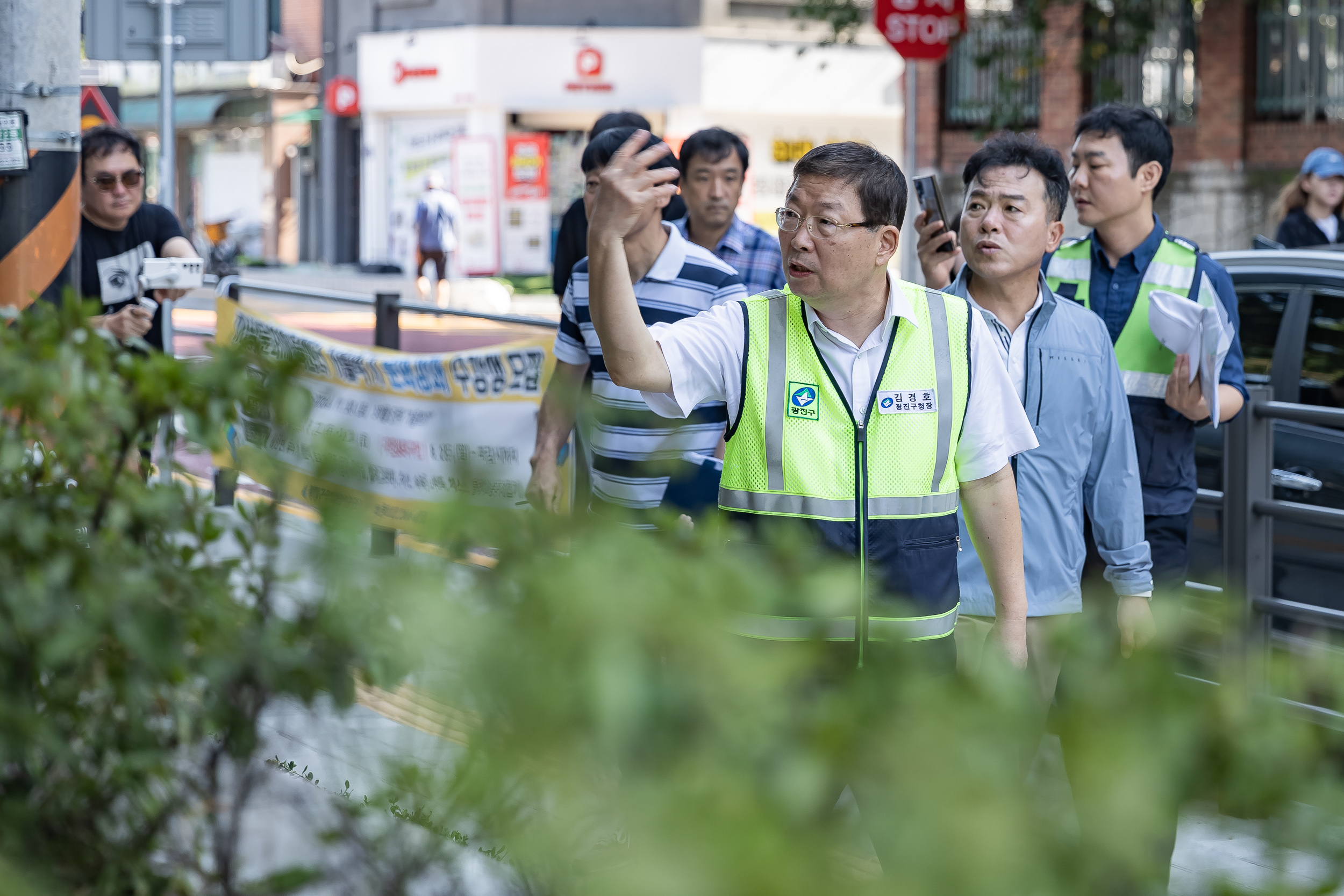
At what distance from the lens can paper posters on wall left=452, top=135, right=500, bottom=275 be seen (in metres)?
28.7

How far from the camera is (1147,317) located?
14.7 ft

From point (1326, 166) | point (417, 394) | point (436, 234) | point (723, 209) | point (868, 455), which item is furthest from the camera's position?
point (436, 234)

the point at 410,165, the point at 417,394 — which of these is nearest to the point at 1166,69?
the point at 417,394

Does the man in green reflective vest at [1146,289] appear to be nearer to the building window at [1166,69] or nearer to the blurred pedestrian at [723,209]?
the blurred pedestrian at [723,209]

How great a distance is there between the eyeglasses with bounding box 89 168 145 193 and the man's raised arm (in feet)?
12.0

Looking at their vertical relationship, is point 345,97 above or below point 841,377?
above

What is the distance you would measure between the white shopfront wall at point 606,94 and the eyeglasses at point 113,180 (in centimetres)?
2244

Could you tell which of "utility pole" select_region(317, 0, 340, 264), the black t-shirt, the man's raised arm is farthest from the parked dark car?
"utility pole" select_region(317, 0, 340, 264)

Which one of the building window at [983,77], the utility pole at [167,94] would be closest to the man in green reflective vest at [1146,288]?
the utility pole at [167,94]

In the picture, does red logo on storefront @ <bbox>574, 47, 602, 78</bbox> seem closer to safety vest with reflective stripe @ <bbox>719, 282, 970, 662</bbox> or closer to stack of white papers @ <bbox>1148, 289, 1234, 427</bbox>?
stack of white papers @ <bbox>1148, 289, 1234, 427</bbox>

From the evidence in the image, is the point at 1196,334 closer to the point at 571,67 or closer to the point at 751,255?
the point at 751,255

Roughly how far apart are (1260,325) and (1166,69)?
15.7m

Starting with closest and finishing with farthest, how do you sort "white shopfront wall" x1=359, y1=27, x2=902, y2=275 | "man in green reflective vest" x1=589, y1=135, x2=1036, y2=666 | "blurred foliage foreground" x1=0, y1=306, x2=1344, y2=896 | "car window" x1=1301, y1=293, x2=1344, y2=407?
"blurred foliage foreground" x1=0, y1=306, x2=1344, y2=896 < "man in green reflective vest" x1=589, y1=135, x2=1036, y2=666 < "car window" x1=1301, y1=293, x2=1344, y2=407 < "white shopfront wall" x1=359, y1=27, x2=902, y2=275

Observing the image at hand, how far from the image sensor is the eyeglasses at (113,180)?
6.13 metres
